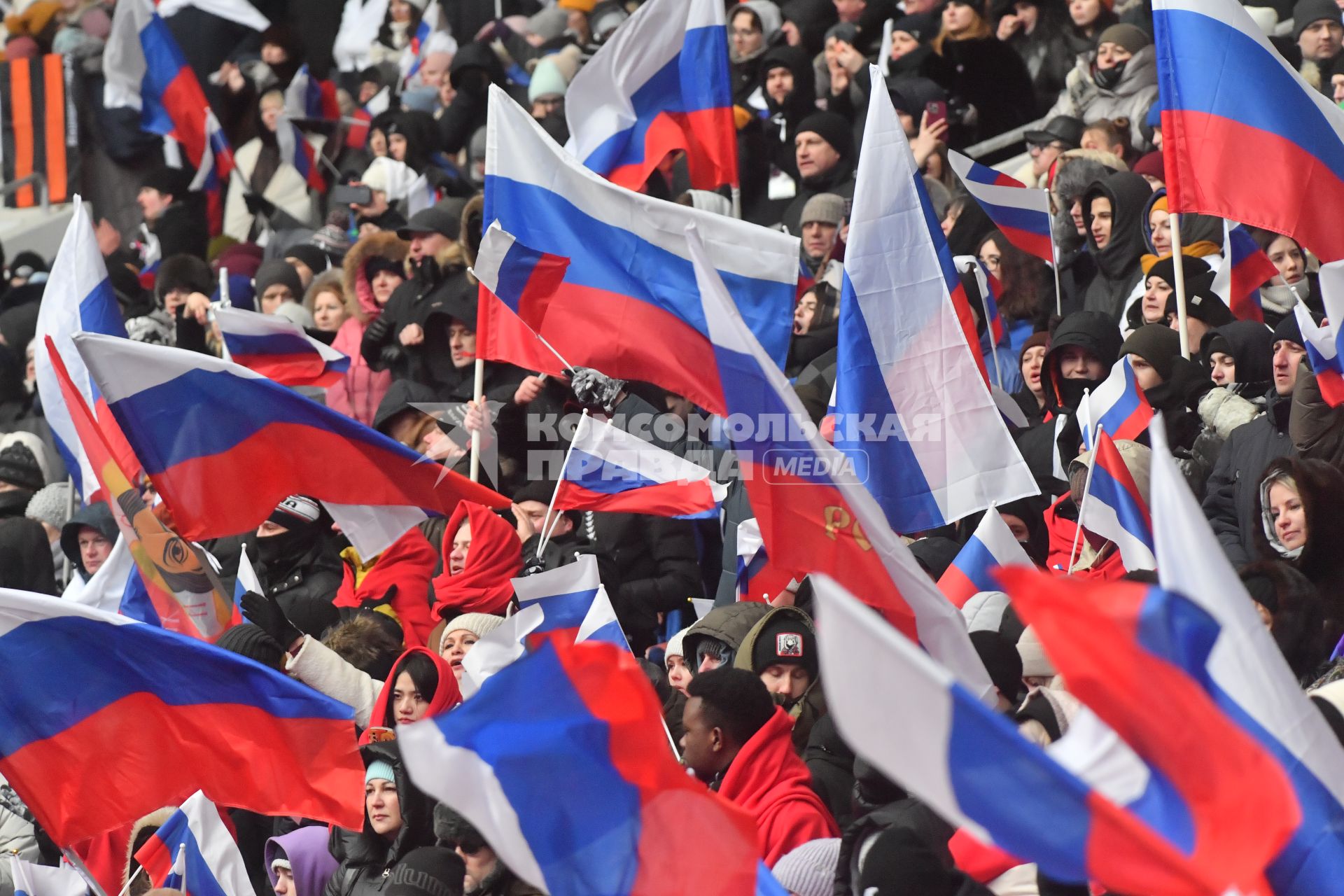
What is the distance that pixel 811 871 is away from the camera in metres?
5.45

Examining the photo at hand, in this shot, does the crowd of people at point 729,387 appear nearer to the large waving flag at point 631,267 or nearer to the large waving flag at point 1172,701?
the large waving flag at point 631,267

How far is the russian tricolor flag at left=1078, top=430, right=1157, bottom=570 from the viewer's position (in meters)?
6.55

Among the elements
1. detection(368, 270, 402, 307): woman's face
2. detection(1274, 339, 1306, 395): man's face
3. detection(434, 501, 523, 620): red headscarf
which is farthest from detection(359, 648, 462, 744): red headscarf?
detection(368, 270, 402, 307): woman's face

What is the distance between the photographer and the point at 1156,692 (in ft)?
12.2

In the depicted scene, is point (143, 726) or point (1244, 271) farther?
point (1244, 271)

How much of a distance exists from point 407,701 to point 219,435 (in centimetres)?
122

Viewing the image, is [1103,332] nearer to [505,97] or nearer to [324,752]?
[505,97]

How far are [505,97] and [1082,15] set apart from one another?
491 cm

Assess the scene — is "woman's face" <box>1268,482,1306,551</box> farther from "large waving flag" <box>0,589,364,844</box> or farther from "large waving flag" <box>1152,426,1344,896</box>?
"large waving flag" <box>0,589,364,844</box>

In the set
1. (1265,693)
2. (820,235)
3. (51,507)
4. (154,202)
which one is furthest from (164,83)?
(1265,693)

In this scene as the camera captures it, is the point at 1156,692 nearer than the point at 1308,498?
Yes

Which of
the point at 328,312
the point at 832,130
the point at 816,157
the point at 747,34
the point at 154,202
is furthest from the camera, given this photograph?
the point at 154,202

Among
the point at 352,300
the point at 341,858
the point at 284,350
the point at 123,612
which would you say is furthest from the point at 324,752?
the point at 352,300

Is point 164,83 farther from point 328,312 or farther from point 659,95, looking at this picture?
point 659,95
